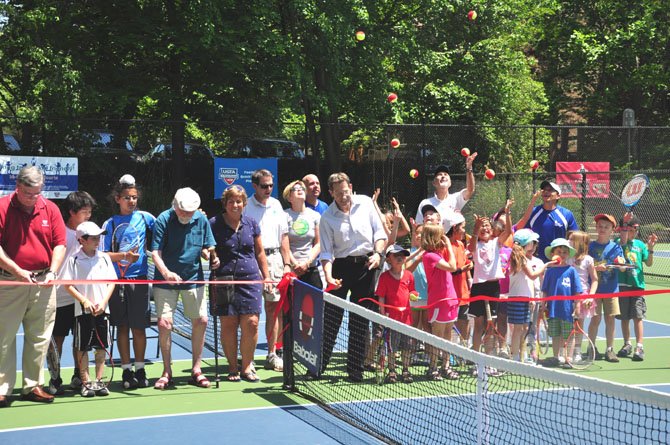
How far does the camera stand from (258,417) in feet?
23.9

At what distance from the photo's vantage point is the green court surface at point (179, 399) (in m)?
7.31

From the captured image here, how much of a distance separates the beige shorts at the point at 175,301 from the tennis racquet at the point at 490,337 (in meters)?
2.97

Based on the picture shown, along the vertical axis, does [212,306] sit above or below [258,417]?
above

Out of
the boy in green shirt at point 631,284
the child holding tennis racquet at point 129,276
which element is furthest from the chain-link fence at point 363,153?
the child holding tennis racquet at point 129,276

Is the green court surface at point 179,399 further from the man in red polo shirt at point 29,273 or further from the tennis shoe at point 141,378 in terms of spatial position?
the man in red polo shirt at point 29,273

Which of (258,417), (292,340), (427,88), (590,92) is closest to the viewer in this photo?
(258,417)

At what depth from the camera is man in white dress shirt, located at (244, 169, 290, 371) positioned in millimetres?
9055

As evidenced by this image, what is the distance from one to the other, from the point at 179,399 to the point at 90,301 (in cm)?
120

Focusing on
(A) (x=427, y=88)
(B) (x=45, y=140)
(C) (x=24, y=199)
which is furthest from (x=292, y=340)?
(A) (x=427, y=88)

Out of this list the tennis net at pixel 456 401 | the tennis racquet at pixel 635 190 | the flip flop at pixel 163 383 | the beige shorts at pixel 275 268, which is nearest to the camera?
the tennis net at pixel 456 401

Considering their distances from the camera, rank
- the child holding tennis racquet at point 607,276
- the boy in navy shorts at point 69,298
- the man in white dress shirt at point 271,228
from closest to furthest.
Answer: the boy in navy shorts at point 69,298 < the man in white dress shirt at point 271,228 < the child holding tennis racquet at point 607,276

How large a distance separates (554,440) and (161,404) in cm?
339

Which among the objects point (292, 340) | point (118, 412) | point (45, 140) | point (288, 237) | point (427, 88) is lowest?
point (118, 412)

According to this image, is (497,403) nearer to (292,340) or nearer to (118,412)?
(292,340)
